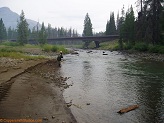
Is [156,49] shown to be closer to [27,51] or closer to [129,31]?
[129,31]

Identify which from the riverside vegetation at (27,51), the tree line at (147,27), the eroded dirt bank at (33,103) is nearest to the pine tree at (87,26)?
the tree line at (147,27)

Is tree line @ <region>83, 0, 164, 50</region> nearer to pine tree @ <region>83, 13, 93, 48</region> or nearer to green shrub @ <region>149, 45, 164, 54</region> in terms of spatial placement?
green shrub @ <region>149, 45, 164, 54</region>

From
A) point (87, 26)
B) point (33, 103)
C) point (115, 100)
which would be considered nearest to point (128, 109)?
point (115, 100)

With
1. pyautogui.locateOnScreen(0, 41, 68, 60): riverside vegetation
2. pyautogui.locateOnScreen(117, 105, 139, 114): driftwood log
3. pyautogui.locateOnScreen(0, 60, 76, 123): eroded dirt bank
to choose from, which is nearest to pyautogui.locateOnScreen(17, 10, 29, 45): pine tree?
pyautogui.locateOnScreen(0, 41, 68, 60): riverside vegetation

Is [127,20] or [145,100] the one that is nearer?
[145,100]

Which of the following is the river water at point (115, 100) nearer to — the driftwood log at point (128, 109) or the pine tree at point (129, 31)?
the driftwood log at point (128, 109)

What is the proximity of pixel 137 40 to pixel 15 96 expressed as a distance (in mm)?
57710

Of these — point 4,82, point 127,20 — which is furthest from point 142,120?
point 127,20

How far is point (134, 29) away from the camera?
6894 centimetres

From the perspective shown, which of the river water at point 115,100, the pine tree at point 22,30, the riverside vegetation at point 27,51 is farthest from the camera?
the pine tree at point 22,30

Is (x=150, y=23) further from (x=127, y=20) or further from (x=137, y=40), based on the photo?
(x=127, y=20)

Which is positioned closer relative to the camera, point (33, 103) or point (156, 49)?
point (33, 103)

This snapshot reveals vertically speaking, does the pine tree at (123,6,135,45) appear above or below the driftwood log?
above

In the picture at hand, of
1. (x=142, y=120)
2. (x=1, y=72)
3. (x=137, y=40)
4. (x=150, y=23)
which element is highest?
(x=150, y=23)
